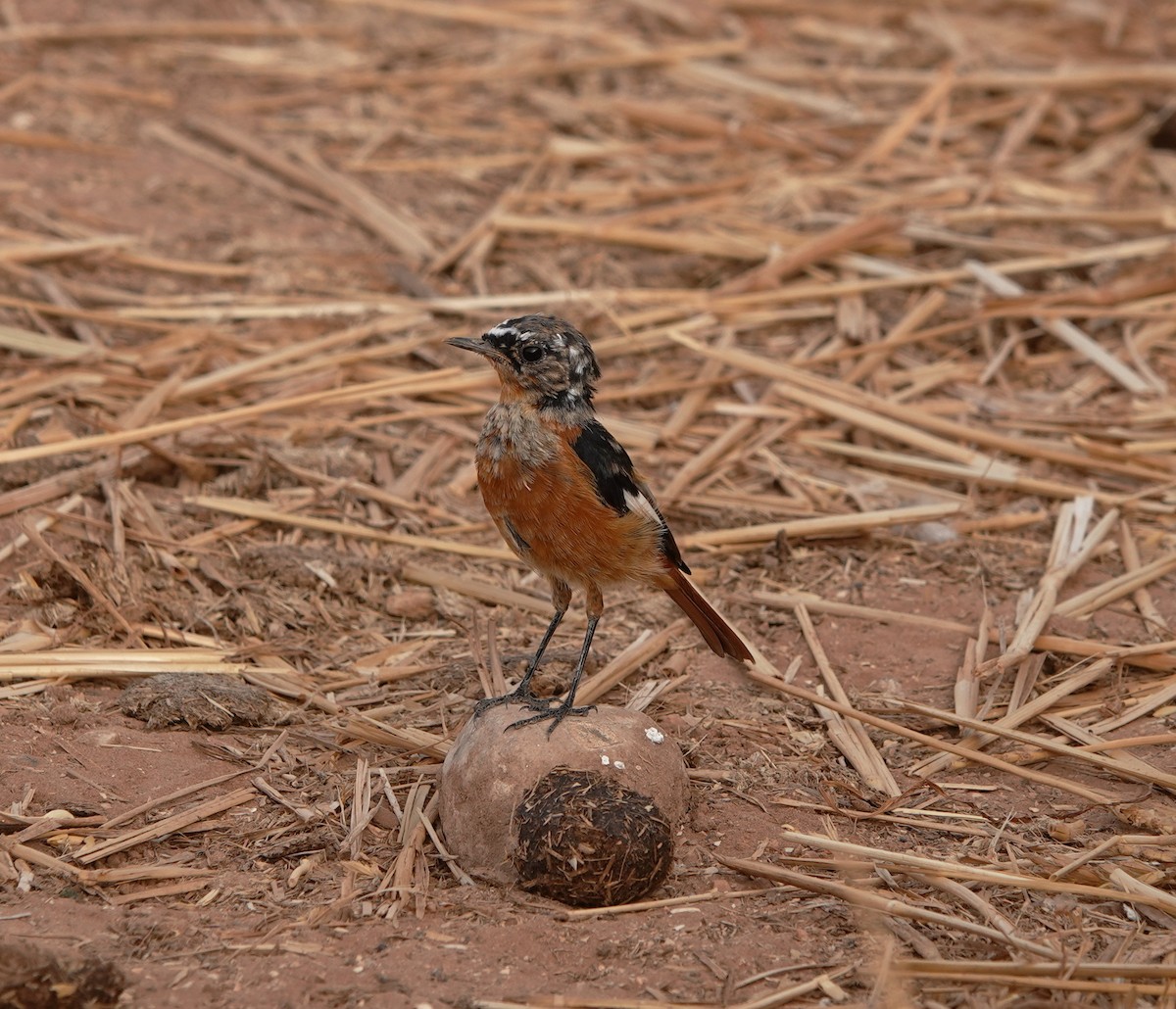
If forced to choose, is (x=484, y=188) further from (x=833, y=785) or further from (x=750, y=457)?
(x=833, y=785)

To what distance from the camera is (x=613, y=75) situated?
1035 centimetres

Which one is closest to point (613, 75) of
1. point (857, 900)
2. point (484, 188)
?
point (484, 188)

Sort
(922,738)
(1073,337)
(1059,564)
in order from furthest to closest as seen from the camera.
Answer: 1. (1073,337)
2. (1059,564)
3. (922,738)

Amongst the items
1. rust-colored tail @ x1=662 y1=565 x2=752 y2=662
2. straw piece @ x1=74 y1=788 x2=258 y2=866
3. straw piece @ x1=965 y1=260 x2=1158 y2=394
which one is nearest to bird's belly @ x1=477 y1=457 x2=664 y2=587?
rust-colored tail @ x1=662 y1=565 x2=752 y2=662

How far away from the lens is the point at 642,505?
5.20 metres

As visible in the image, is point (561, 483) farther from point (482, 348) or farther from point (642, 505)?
point (482, 348)

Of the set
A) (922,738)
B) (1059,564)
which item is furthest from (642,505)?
(1059,564)

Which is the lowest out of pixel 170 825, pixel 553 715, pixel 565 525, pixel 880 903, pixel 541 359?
pixel 170 825

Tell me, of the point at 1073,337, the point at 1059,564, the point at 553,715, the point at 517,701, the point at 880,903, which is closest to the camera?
the point at 880,903

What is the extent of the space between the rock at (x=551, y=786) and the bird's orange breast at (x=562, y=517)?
59 cm

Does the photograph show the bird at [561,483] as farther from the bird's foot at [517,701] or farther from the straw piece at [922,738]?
the straw piece at [922,738]

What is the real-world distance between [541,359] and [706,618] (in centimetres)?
113

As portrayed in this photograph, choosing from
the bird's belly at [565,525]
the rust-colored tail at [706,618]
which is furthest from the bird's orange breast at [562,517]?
the rust-colored tail at [706,618]

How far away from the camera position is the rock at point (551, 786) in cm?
434
